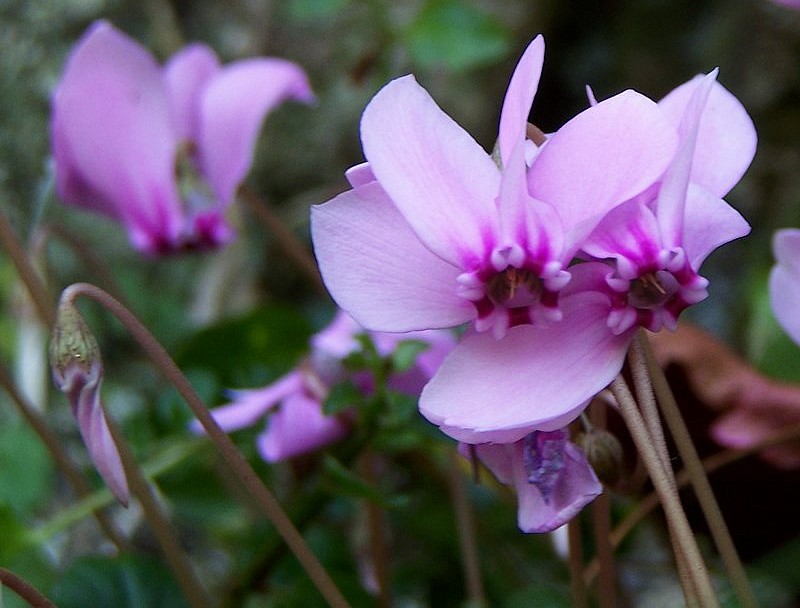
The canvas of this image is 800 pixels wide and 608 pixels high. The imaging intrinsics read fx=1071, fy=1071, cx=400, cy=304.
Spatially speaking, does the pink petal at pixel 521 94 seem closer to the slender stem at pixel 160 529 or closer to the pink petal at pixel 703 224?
the pink petal at pixel 703 224

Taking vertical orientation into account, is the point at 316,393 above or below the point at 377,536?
above

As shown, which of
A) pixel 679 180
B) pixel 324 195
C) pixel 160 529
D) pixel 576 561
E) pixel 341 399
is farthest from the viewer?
pixel 324 195

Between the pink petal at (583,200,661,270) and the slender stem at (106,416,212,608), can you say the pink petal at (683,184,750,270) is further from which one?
the slender stem at (106,416,212,608)

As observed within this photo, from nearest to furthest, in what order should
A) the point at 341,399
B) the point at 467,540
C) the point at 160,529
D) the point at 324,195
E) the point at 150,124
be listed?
the point at 160,529
the point at 341,399
the point at 467,540
the point at 150,124
the point at 324,195

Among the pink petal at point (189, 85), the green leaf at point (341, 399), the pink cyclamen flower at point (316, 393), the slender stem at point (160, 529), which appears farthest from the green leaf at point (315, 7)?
the slender stem at point (160, 529)

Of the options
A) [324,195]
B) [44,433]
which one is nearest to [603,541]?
[44,433]

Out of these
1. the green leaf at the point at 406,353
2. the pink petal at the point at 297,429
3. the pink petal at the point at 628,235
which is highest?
the pink petal at the point at 628,235

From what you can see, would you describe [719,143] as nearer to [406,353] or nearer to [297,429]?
[406,353]
